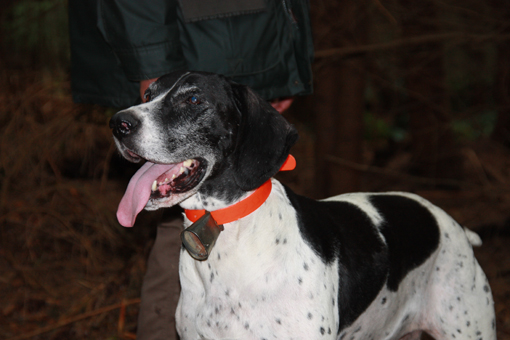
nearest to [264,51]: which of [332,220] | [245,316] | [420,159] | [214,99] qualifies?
[214,99]

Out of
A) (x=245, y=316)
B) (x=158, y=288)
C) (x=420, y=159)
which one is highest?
(x=245, y=316)

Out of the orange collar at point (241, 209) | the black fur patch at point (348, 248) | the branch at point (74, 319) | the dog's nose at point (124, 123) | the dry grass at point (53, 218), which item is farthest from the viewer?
the dry grass at point (53, 218)

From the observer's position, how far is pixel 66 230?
5.49m

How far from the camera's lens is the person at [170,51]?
102 inches

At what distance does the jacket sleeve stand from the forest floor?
2424 millimetres

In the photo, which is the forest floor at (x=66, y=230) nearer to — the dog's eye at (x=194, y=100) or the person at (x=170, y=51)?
the person at (x=170, y=51)

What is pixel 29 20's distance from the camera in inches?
213

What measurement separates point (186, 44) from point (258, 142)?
2.82 ft

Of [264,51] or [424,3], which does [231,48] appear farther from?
[424,3]

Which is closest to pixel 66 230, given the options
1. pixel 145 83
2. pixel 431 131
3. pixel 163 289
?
pixel 163 289

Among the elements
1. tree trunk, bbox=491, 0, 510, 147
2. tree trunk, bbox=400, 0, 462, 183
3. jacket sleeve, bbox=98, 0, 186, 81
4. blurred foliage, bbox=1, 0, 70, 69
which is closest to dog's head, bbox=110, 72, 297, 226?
jacket sleeve, bbox=98, 0, 186, 81

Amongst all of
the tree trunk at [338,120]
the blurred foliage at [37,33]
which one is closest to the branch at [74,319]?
the tree trunk at [338,120]

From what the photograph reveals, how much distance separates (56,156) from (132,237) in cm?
116

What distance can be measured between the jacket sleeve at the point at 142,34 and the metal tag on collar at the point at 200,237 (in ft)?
2.79
